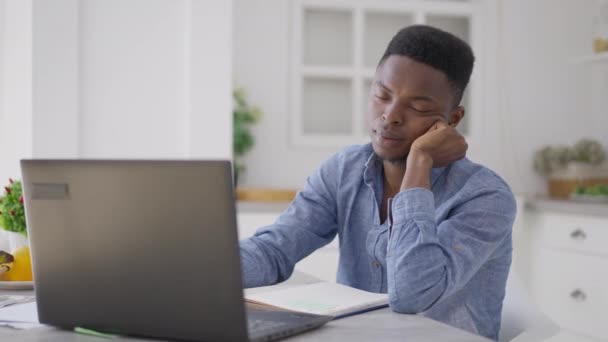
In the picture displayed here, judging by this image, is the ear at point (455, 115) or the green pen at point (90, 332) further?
the ear at point (455, 115)

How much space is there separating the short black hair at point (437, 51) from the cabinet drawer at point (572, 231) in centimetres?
196

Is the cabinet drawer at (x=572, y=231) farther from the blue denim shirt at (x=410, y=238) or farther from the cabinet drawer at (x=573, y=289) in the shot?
the blue denim shirt at (x=410, y=238)

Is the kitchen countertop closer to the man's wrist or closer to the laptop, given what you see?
the man's wrist

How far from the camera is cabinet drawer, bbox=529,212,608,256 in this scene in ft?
10.9

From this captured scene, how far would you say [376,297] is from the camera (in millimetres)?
1291

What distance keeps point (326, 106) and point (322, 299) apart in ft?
9.93

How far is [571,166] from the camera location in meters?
4.08

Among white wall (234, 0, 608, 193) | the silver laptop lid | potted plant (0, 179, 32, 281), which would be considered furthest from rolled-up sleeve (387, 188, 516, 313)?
white wall (234, 0, 608, 193)

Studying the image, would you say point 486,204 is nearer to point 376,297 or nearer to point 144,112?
point 376,297

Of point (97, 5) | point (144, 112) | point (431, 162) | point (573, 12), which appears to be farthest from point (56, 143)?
point (573, 12)

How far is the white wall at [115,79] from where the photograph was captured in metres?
2.74

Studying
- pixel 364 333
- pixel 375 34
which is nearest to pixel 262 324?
pixel 364 333

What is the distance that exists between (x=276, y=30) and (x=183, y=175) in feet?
10.9

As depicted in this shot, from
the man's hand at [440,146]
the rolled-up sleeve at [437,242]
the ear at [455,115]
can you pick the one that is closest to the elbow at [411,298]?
the rolled-up sleeve at [437,242]
